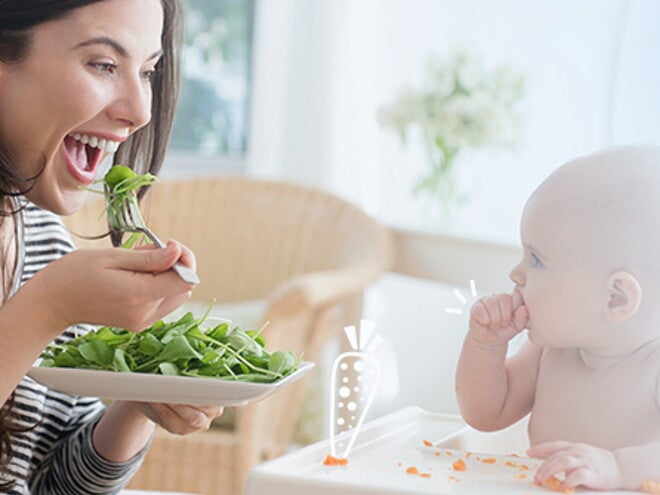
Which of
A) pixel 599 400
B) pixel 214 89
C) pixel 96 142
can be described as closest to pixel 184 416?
pixel 96 142

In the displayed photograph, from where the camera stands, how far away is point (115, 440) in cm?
132

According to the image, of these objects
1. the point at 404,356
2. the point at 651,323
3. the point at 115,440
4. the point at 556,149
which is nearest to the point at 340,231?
the point at 556,149

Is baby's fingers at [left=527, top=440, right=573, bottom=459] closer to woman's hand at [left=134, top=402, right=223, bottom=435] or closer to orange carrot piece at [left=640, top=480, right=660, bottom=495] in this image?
orange carrot piece at [left=640, top=480, right=660, bottom=495]

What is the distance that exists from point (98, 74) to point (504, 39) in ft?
5.74

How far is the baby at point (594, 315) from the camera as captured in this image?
0.74m

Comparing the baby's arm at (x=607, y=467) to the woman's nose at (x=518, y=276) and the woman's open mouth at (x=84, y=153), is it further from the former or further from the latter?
the woman's open mouth at (x=84, y=153)

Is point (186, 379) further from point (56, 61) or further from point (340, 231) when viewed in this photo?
point (340, 231)

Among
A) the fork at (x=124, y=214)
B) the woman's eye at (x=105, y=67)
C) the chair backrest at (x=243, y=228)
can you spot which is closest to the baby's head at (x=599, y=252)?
the fork at (x=124, y=214)

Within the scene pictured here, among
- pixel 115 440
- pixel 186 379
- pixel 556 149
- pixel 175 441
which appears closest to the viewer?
pixel 186 379

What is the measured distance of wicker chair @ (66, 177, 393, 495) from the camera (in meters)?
2.32

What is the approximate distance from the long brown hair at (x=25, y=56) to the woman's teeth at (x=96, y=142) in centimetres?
7

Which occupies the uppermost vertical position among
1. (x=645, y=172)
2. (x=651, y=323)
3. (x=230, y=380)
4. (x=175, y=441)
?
(x=645, y=172)

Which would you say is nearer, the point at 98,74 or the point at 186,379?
the point at 186,379

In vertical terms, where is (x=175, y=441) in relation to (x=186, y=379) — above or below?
below
